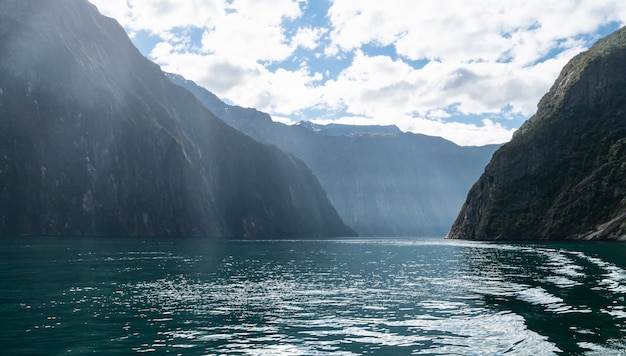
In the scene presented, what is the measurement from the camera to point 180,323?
94.2 feet

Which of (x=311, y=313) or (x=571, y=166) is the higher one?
(x=571, y=166)

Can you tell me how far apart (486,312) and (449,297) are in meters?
7.24

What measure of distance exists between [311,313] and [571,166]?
534ft

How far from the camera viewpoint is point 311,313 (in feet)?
106

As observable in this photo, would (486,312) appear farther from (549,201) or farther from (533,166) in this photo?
(533,166)

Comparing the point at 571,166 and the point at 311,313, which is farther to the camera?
the point at 571,166

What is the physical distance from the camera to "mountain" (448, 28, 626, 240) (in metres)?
150

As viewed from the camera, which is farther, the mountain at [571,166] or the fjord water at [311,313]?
the mountain at [571,166]

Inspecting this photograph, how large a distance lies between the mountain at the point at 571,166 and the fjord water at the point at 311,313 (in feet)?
346

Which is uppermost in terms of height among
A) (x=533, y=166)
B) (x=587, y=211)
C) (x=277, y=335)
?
(x=533, y=166)

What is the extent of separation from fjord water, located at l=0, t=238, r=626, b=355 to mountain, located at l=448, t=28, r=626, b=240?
105587mm

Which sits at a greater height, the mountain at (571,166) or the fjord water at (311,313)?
the mountain at (571,166)

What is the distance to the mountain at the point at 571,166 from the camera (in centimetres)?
14962

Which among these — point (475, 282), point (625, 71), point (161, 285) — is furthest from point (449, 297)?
point (625, 71)
